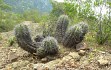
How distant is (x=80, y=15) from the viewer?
9.88m

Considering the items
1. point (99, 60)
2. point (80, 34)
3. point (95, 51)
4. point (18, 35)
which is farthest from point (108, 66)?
A: point (18, 35)

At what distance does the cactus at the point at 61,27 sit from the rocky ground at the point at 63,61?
19.5 inches

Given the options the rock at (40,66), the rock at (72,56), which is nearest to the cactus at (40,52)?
the rock at (40,66)

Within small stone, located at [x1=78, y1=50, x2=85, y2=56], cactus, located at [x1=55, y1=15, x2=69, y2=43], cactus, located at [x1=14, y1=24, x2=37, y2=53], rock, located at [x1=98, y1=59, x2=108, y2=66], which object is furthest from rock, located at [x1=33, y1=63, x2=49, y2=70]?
cactus, located at [x1=55, y1=15, x2=69, y2=43]

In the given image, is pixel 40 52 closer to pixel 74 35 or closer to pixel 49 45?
pixel 49 45

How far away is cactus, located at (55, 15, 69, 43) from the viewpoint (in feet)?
26.6

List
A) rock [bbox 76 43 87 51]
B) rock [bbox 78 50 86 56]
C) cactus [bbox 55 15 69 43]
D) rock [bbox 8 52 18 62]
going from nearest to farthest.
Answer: rock [bbox 78 50 86 56], rock [bbox 76 43 87 51], rock [bbox 8 52 18 62], cactus [bbox 55 15 69 43]

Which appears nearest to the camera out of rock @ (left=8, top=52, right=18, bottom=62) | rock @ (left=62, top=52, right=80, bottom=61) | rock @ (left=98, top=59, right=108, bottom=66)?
rock @ (left=98, top=59, right=108, bottom=66)

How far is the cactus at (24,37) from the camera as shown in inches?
293

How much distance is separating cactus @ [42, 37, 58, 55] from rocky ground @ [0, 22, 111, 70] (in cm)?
18

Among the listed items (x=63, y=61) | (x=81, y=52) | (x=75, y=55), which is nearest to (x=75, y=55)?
(x=75, y=55)

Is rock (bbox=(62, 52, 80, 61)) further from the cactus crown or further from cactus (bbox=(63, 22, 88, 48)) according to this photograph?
cactus (bbox=(63, 22, 88, 48))

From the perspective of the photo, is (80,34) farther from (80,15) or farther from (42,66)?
Answer: (80,15)

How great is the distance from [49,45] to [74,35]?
2.57 feet
